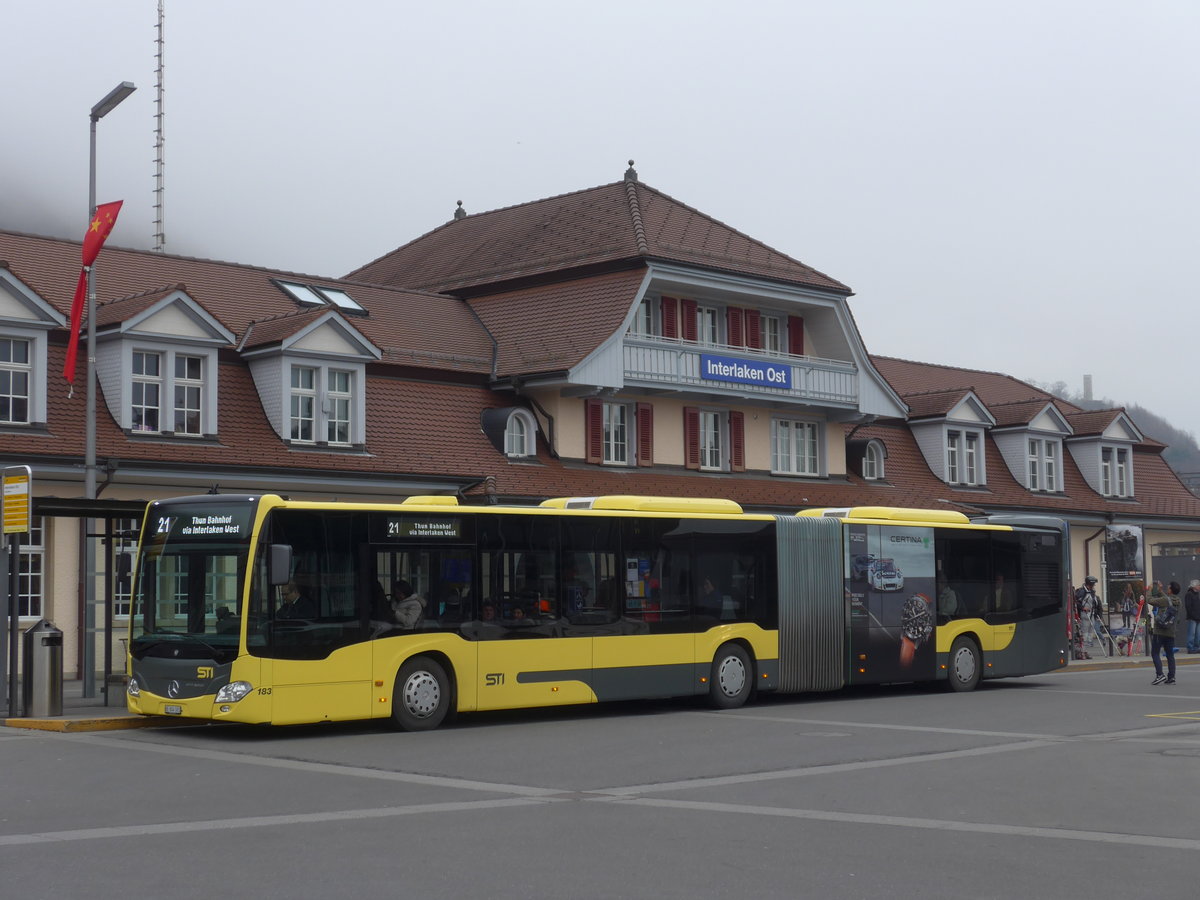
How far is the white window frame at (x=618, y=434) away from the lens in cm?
3578

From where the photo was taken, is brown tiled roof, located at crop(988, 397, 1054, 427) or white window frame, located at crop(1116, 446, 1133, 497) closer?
brown tiled roof, located at crop(988, 397, 1054, 427)

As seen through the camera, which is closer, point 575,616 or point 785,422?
point 575,616

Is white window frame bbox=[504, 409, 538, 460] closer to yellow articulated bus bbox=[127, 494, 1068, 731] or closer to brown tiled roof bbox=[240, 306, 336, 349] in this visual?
brown tiled roof bbox=[240, 306, 336, 349]

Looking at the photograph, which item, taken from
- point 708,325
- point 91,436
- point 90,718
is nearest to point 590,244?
Answer: point 708,325

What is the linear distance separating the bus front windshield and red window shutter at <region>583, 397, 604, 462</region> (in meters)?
17.3

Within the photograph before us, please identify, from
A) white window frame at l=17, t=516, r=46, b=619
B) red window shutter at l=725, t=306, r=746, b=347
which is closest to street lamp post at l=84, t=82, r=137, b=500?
white window frame at l=17, t=516, r=46, b=619

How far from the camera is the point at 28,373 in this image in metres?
25.9

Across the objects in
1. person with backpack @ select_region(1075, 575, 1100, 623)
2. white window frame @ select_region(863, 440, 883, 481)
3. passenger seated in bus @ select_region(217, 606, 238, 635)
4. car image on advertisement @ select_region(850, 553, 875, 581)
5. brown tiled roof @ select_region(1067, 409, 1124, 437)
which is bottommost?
person with backpack @ select_region(1075, 575, 1100, 623)

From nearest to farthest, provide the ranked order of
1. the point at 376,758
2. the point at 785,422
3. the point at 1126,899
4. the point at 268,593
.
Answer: the point at 1126,899, the point at 376,758, the point at 268,593, the point at 785,422

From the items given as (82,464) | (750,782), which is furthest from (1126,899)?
(82,464)

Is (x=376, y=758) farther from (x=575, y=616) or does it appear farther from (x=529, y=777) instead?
(x=575, y=616)

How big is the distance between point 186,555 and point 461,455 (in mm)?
14199

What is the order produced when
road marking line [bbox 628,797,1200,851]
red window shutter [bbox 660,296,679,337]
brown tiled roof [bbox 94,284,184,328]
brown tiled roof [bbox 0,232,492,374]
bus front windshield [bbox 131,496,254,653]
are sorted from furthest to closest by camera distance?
red window shutter [bbox 660,296,679,337], brown tiled roof [bbox 0,232,492,374], brown tiled roof [bbox 94,284,184,328], bus front windshield [bbox 131,496,254,653], road marking line [bbox 628,797,1200,851]

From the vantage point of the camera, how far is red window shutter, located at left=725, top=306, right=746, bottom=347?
38.6 meters
